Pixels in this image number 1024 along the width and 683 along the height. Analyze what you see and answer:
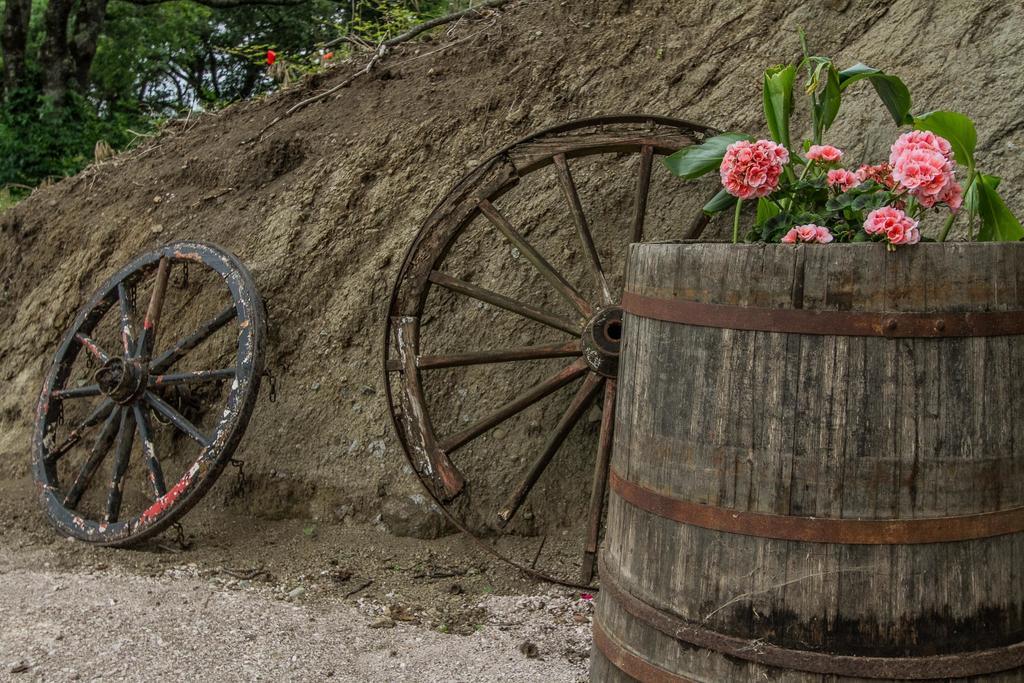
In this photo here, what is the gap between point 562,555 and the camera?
13.6 ft

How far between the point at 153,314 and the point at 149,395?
1.35 feet

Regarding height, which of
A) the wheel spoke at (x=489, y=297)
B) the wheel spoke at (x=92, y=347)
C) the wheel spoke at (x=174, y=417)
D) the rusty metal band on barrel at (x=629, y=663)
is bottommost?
the rusty metal band on barrel at (x=629, y=663)

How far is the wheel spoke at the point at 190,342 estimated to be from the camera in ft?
14.5

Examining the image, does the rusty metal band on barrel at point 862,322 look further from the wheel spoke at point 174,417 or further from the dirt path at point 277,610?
the wheel spoke at point 174,417

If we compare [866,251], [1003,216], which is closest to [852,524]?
[866,251]

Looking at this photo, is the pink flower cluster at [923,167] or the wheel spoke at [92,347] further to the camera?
the wheel spoke at [92,347]

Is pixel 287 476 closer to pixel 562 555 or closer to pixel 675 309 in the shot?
pixel 562 555

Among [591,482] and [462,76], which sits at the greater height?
[462,76]

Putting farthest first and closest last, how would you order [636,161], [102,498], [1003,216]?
[102,498] → [636,161] → [1003,216]

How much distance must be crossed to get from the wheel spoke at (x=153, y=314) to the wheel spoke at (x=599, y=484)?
2.28m

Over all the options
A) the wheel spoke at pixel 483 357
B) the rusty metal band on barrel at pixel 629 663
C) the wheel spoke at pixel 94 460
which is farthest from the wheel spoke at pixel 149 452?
the rusty metal band on barrel at pixel 629 663

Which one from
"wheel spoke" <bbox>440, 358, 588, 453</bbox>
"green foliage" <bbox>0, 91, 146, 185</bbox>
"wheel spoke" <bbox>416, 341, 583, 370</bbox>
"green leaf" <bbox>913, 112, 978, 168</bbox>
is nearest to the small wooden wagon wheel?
"wheel spoke" <bbox>416, 341, 583, 370</bbox>

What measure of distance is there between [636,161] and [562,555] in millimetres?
1836

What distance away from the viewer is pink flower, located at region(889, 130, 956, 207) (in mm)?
2137
